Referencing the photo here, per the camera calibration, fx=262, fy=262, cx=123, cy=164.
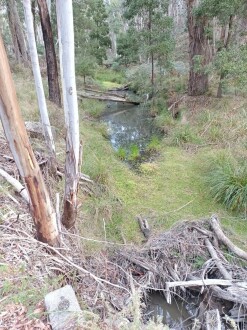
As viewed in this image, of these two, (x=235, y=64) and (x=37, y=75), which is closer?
(x=37, y=75)

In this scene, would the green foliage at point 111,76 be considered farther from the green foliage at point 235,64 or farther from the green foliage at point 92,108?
the green foliage at point 235,64

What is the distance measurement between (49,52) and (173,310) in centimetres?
636

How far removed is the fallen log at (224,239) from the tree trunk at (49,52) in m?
5.44

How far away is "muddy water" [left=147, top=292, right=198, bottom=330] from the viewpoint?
2.54 meters

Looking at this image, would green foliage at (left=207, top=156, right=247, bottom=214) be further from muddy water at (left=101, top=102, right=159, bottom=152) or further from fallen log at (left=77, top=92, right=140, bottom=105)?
fallen log at (left=77, top=92, right=140, bottom=105)

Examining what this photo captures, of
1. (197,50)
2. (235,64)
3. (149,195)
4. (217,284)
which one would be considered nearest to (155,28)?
(197,50)

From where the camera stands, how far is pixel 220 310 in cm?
A: 248

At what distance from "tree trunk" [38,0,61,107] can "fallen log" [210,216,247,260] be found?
5.44 metres

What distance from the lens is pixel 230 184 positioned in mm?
4137

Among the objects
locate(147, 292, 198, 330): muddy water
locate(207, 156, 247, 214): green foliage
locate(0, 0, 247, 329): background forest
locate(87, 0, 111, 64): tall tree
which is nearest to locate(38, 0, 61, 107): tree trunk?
locate(0, 0, 247, 329): background forest

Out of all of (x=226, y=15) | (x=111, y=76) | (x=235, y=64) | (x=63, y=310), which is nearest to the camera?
(x=63, y=310)

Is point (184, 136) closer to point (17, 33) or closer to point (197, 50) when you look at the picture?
point (197, 50)

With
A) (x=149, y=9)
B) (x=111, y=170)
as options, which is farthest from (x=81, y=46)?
(x=111, y=170)

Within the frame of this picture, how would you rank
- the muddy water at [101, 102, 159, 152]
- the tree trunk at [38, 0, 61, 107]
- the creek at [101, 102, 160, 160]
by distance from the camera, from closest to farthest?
the tree trunk at [38, 0, 61, 107], the creek at [101, 102, 160, 160], the muddy water at [101, 102, 159, 152]
